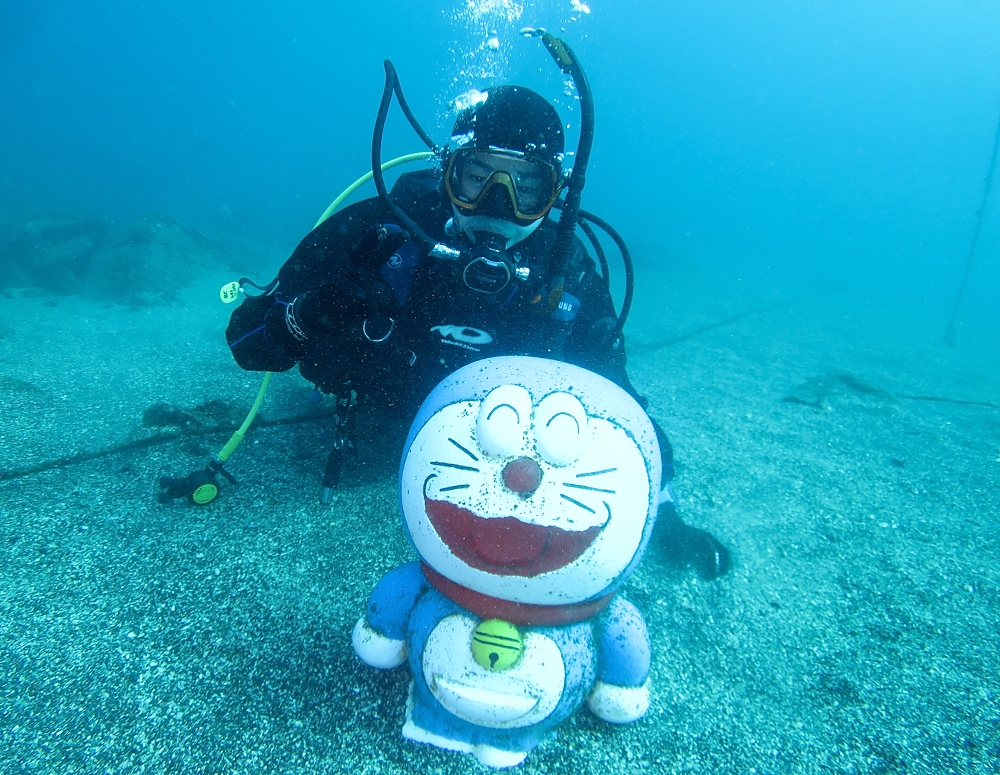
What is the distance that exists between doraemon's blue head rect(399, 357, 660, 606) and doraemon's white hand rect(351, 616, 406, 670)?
494 millimetres

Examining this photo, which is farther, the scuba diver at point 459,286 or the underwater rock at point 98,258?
the underwater rock at point 98,258

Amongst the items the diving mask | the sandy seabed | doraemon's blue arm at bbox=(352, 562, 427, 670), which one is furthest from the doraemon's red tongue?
the diving mask

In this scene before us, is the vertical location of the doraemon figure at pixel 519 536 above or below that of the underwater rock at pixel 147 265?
above

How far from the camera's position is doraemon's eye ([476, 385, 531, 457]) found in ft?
4.97

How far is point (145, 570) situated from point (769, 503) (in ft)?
13.7

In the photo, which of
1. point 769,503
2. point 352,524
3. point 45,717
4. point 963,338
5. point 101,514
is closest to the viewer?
point 45,717

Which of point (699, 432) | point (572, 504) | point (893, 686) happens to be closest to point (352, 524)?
point (572, 504)

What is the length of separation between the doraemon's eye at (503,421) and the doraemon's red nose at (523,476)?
54 millimetres

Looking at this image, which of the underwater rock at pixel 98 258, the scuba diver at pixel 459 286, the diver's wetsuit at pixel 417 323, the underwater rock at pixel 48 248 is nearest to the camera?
the scuba diver at pixel 459 286

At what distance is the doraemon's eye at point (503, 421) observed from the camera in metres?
1.51

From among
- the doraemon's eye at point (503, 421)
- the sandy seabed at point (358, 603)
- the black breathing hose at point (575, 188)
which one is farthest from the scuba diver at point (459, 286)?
the doraemon's eye at point (503, 421)

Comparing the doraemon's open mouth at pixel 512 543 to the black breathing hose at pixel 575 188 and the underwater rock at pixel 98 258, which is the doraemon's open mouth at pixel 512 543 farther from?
the underwater rock at pixel 98 258

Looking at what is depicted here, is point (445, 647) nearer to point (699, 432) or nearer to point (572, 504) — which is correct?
point (572, 504)

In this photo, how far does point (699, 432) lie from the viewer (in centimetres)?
477
